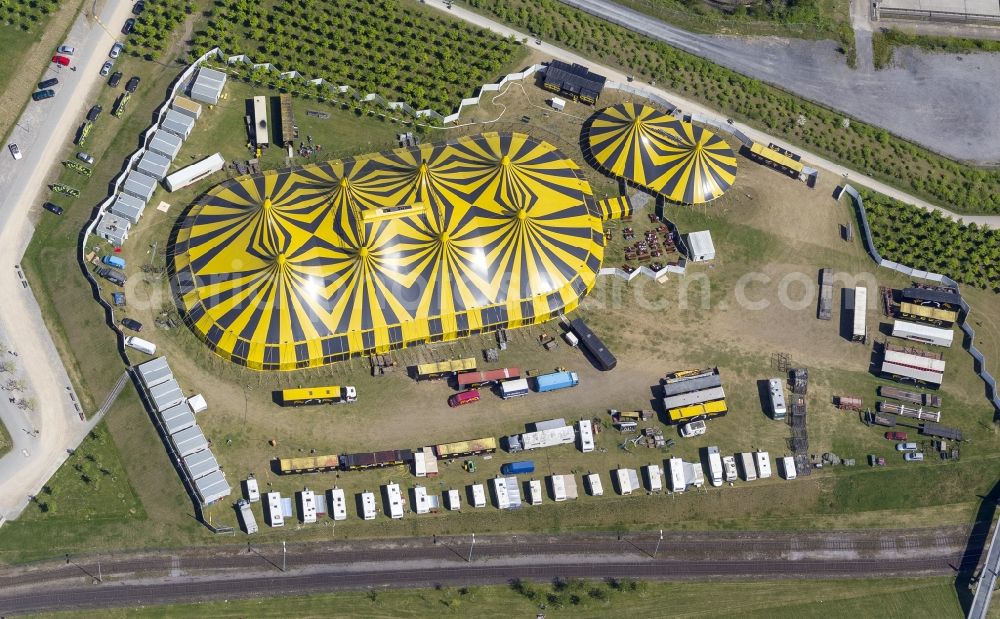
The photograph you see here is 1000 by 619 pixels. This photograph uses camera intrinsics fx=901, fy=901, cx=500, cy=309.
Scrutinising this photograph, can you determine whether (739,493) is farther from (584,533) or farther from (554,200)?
(554,200)

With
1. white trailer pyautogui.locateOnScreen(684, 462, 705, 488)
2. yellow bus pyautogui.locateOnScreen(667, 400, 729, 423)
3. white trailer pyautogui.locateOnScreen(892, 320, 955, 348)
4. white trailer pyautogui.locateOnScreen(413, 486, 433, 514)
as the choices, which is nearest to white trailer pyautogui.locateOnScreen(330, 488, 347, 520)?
white trailer pyautogui.locateOnScreen(413, 486, 433, 514)

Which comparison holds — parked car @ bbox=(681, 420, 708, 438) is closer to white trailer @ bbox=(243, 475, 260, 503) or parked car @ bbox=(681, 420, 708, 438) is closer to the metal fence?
white trailer @ bbox=(243, 475, 260, 503)

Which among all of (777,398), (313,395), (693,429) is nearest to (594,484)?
(693,429)

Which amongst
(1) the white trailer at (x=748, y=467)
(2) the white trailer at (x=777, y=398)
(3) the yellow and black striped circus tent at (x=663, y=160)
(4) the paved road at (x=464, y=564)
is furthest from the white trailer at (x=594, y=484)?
(3) the yellow and black striped circus tent at (x=663, y=160)

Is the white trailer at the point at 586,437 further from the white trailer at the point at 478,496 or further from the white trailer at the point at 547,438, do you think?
the white trailer at the point at 478,496

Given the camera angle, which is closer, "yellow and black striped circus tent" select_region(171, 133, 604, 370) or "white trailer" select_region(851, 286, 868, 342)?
"yellow and black striped circus tent" select_region(171, 133, 604, 370)
